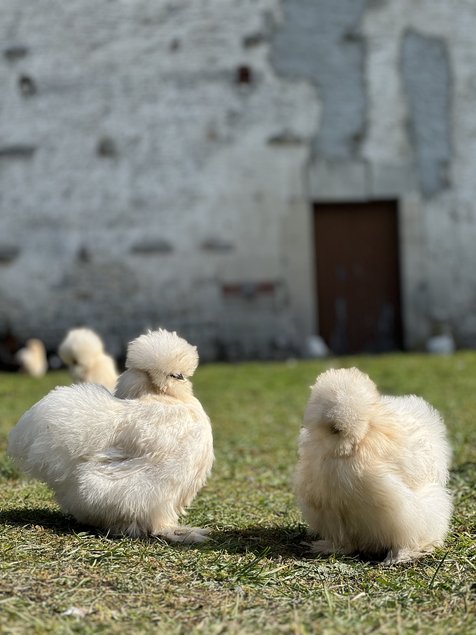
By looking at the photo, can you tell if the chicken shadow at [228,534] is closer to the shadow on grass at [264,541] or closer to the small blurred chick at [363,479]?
the shadow on grass at [264,541]

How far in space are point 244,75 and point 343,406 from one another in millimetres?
11416

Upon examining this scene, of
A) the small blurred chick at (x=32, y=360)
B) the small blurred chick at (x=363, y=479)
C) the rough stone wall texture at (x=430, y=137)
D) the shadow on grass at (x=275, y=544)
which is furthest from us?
the rough stone wall texture at (x=430, y=137)

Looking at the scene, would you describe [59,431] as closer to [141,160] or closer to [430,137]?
[141,160]

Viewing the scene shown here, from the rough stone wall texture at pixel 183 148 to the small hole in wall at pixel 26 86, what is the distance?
31 millimetres

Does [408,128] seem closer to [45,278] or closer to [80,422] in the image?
[45,278]

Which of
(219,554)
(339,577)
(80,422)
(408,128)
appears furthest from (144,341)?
(408,128)

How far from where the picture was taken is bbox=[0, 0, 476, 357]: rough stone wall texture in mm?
14820

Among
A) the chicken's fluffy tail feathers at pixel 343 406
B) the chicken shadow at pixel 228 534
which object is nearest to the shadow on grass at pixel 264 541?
the chicken shadow at pixel 228 534

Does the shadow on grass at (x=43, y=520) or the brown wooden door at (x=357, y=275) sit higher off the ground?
the brown wooden door at (x=357, y=275)

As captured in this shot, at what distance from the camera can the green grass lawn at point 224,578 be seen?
3361 mm

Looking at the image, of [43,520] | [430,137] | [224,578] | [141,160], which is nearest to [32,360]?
[141,160]

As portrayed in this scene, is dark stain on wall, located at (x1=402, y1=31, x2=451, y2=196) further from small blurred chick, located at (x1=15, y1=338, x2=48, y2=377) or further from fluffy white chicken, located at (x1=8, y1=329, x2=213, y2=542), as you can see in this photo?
fluffy white chicken, located at (x1=8, y1=329, x2=213, y2=542)

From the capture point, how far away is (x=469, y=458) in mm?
6871

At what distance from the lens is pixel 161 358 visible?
178 inches
